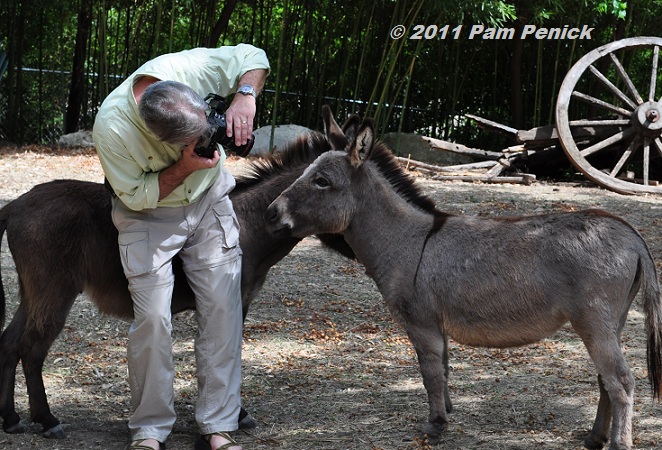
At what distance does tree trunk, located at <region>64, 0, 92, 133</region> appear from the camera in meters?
12.9

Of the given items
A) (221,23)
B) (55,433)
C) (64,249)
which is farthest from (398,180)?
(221,23)

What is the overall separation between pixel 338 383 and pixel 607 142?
21.5 ft

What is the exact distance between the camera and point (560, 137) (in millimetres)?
9672

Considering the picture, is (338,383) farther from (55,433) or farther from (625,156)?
(625,156)

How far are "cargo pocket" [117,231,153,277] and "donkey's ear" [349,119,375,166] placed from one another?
1049mm

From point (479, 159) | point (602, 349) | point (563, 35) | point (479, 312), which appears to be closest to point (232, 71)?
point (479, 312)

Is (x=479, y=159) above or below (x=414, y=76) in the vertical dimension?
below

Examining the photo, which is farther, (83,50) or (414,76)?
(414,76)

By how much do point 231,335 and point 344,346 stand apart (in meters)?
1.70

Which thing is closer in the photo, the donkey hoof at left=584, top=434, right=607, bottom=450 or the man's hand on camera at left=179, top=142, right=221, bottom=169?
the man's hand on camera at left=179, top=142, right=221, bottom=169

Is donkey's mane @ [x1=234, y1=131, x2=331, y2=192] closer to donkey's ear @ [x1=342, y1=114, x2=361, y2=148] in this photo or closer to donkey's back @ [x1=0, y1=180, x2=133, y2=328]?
donkey's ear @ [x1=342, y1=114, x2=361, y2=148]

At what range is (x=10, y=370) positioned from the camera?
3.90 metres

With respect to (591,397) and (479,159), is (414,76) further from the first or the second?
(591,397)

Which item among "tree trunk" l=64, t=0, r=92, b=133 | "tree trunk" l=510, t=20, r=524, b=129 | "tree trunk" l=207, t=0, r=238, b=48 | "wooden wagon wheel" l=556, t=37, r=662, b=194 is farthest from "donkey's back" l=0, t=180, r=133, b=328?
"tree trunk" l=510, t=20, r=524, b=129
